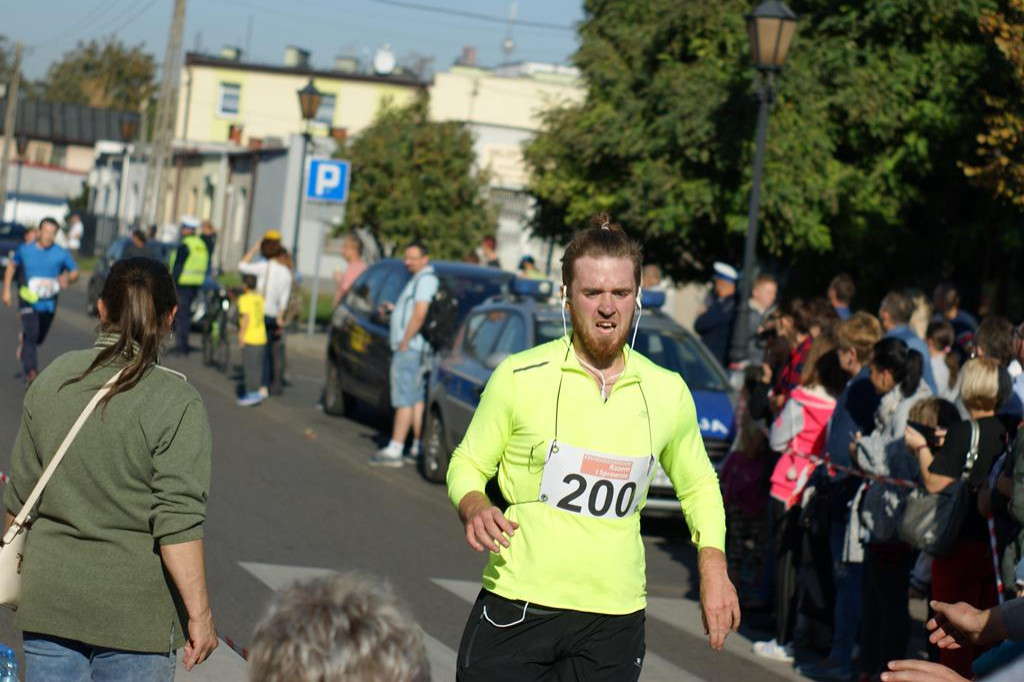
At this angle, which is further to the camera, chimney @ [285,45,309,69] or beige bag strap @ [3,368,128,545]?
chimney @ [285,45,309,69]

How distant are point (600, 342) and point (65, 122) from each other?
98.0 meters

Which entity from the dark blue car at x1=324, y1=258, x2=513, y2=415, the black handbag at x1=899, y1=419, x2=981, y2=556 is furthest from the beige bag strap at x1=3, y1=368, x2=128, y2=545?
the dark blue car at x1=324, y1=258, x2=513, y2=415

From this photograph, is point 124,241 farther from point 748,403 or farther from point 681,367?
point 748,403

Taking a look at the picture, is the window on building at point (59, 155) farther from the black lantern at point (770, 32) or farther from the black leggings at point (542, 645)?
the black leggings at point (542, 645)

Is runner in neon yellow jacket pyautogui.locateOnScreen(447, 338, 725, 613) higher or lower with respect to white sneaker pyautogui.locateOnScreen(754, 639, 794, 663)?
higher

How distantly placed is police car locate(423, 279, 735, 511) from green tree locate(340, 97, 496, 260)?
1654 cm

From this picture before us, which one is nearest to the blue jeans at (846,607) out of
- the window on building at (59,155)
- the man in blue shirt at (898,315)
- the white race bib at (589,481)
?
the man in blue shirt at (898,315)

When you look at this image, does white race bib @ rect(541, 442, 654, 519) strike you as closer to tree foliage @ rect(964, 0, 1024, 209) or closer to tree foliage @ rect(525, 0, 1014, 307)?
tree foliage @ rect(964, 0, 1024, 209)

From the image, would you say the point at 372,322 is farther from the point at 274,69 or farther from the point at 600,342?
the point at 274,69

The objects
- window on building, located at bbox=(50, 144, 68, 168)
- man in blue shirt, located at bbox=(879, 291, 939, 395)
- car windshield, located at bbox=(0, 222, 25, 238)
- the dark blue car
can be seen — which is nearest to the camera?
man in blue shirt, located at bbox=(879, 291, 939, 395)

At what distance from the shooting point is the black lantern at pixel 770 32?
576 inches

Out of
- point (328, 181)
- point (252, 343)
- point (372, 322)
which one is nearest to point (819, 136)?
point (372, 322)

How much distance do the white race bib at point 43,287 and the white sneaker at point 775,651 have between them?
9.90m

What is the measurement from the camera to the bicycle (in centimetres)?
2100
